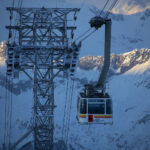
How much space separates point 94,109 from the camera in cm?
1216

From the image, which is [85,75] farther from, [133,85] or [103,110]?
[103,110]

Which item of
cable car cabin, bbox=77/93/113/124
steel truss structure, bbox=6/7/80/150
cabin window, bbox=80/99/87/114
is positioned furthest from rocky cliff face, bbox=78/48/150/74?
cabin window, bbox=80/99/87/114

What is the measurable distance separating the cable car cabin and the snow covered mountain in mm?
41803

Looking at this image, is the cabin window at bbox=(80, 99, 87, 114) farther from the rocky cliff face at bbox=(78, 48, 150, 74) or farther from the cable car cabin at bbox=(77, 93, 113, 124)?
the rocky cliff face at bbox=(78, 48, 150, 74)

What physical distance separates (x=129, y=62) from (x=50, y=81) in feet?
222

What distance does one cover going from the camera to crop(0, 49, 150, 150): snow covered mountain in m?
55.8

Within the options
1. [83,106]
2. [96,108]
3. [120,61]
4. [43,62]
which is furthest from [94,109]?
[120,61]

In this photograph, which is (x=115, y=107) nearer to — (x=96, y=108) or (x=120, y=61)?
(x=120, y=61)

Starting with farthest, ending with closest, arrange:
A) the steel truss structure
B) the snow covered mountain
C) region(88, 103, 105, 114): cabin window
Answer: the snow covered mountain
the steel truss structure
region(88, 103, 105, 114): cabin window

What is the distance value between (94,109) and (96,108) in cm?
11

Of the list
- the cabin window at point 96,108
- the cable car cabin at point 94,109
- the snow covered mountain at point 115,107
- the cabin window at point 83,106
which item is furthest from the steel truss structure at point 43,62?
the snow covered mountain at point 115,107

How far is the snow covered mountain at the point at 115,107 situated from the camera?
55812 mm

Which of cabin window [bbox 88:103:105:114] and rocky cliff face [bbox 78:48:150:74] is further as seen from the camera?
rocky cliff face [bbox 78:48:150:74]

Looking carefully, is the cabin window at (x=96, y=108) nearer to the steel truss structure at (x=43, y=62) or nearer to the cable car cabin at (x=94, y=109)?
the cable car cabin at (x=94, y=109)
